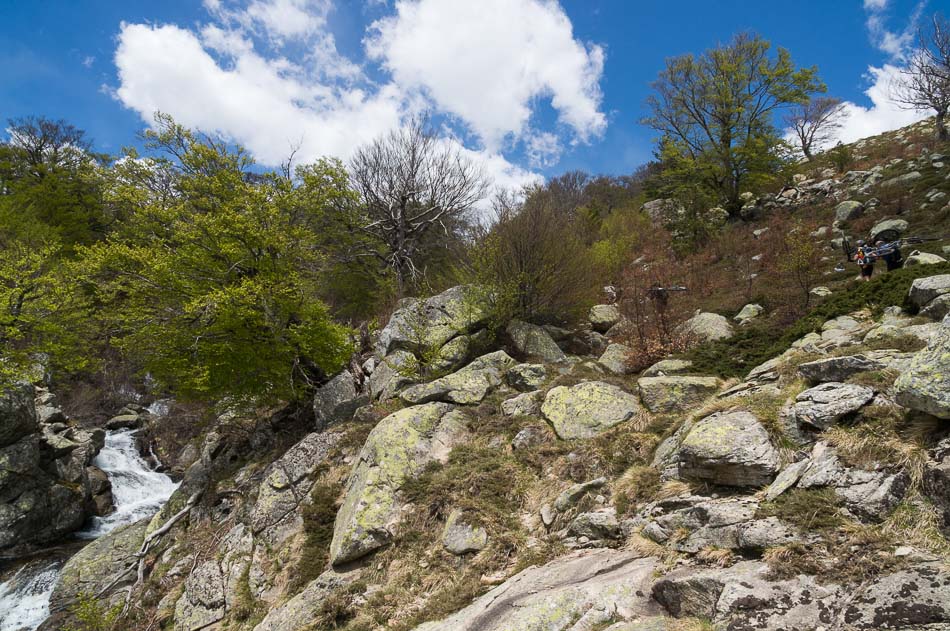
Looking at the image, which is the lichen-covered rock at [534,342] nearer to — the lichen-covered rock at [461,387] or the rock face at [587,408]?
the lichen-covered rock at [461,387]

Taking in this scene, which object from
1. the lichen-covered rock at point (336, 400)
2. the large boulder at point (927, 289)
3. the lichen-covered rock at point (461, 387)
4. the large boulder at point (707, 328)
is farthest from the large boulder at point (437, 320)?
the large boulder at point (927, 289)

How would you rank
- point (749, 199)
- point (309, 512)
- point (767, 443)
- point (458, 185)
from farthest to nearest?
point (749, 199) < point (458, 185) < point (309, 512) < point (767, 443)

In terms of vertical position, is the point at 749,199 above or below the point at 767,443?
above

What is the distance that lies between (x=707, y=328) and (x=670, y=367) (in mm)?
3052

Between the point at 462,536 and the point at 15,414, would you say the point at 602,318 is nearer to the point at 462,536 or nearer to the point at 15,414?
the point at 462,536

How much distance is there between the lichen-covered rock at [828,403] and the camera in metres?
4.29

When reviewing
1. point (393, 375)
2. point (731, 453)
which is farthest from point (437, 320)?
point (731, 453)

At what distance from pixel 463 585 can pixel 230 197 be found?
1306 centimetres

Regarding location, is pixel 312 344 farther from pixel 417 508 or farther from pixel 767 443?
pixel 767 443

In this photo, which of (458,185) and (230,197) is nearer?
(230,197)

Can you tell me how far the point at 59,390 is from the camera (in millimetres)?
20031

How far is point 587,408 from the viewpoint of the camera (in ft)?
25.0

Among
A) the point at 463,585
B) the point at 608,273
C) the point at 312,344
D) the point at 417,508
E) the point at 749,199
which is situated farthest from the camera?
the point at 749,199

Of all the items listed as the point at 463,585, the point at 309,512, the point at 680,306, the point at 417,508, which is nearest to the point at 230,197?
the point at 309,512
